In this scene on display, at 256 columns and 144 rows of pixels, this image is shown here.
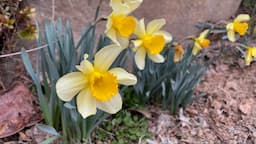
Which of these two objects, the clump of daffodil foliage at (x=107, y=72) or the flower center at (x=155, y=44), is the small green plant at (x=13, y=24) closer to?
the clump of daffodil foliage at (x=107, y=72)

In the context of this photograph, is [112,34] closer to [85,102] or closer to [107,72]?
[107,72]

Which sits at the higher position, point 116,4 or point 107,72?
point 116,4

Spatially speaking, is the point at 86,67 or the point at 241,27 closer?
the point at 86,67

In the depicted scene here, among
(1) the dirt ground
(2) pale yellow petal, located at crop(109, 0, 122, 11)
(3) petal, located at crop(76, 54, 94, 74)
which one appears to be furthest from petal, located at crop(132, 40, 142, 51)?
(1) the dirt ground

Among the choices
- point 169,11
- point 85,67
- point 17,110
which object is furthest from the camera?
point 169,11

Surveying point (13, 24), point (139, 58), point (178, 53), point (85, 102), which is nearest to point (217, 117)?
point (178, 53)

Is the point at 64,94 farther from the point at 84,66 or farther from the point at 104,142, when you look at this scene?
the point at 104,142

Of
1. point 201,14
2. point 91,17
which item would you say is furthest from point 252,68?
point 91,17
